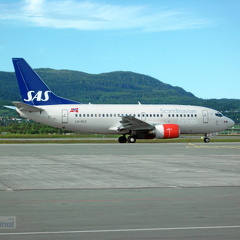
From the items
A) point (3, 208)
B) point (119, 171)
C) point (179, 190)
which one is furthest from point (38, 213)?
point (119, 171)

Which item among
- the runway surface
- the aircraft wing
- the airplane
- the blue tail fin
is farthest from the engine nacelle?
the runway surface

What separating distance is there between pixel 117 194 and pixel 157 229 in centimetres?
503

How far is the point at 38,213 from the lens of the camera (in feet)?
37.1

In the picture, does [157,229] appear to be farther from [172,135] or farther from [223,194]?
[172,135]

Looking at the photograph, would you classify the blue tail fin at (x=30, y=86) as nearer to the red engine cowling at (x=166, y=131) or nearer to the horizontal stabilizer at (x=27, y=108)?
the horizontal stabilizer at (x=27, y=108)

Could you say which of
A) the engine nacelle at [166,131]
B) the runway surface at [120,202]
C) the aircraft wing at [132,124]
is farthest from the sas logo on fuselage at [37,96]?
the runway surface at [120,202]

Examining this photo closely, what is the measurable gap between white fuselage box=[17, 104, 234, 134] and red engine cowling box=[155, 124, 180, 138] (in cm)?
305

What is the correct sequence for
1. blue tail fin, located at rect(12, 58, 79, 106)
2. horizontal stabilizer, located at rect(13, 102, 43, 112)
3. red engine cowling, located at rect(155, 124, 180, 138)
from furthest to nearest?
1. blue tail fin, located at rect(12, 58, 79, 106)
2. red engine cowling, located at rect(155, 124, 180, 138)
3. horizontal stabilizer, located at rect(13, 102, 43, 112)

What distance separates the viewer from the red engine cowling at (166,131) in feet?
166

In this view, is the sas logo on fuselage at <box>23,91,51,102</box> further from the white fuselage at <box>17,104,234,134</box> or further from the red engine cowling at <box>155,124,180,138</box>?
the red engine cowling at <box>155,124,180,138</box>

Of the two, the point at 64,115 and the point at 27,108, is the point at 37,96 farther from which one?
the point at 64,115

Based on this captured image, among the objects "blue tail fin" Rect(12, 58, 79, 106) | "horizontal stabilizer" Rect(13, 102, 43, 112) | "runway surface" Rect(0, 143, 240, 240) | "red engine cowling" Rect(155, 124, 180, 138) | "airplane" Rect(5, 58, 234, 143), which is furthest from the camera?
"blue tail fin" Rect(12, 58, 79, 106)

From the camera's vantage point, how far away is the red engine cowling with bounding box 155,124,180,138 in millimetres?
50500

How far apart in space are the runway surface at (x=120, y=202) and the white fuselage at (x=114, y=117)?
96.5 feet
